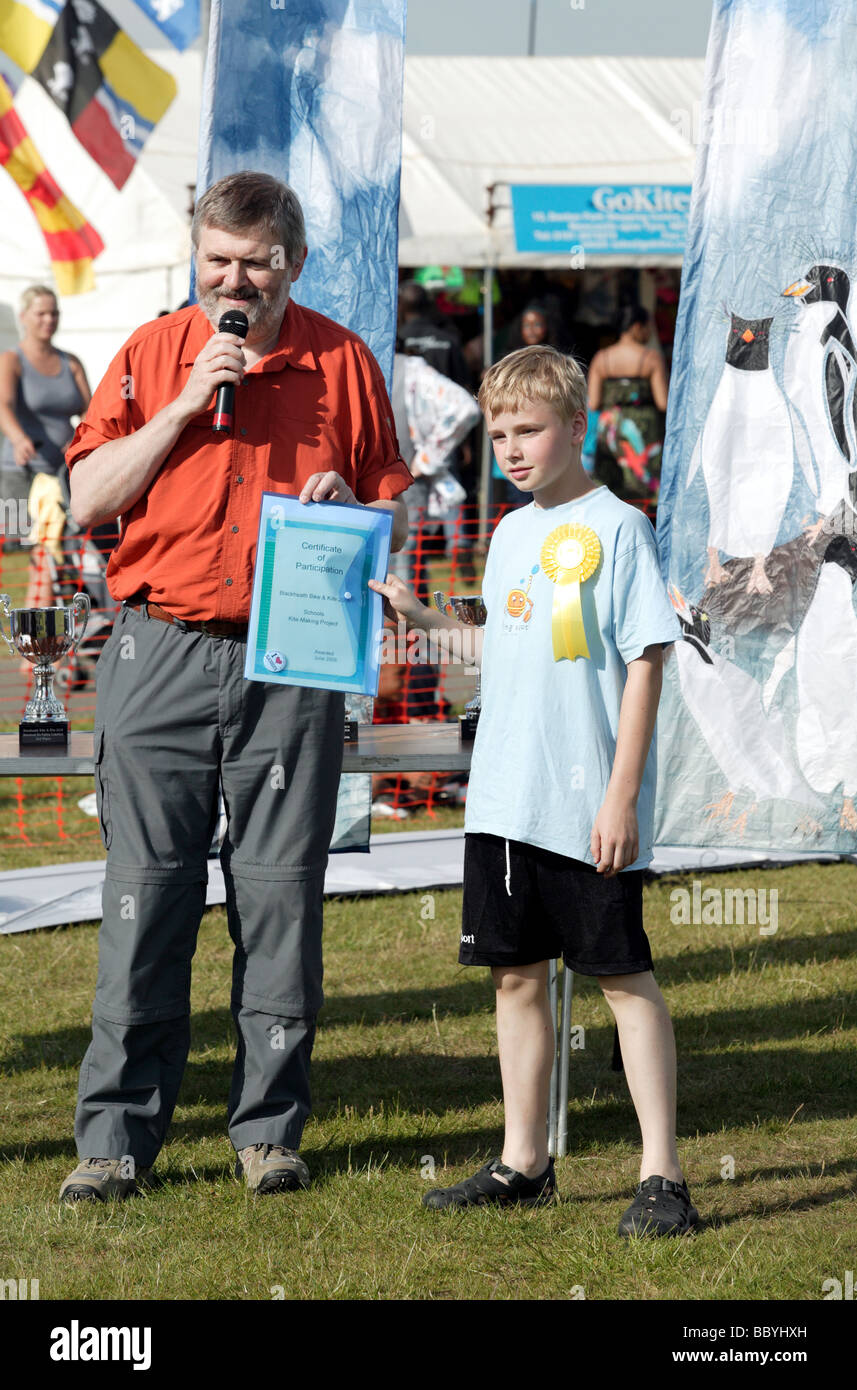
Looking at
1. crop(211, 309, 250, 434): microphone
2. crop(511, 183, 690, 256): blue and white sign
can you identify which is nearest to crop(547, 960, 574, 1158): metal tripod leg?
crop(211, 309, 250, 434): microphone

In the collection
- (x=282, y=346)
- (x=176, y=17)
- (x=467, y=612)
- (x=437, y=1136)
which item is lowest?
(x=437, y=1136)

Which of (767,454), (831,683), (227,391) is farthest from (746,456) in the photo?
(227,391)

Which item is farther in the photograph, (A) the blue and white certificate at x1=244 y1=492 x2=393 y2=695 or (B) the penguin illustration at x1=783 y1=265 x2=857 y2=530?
(B) the penguin illustration at x1=783 y1=265 x2=857 y2=530

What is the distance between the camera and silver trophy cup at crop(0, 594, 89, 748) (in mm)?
4184

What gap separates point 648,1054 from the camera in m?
3.24

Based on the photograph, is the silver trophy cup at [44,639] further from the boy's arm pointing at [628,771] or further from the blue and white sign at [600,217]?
the blue and white sign at [600,217]

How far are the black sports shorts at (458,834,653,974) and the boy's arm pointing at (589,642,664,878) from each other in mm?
98

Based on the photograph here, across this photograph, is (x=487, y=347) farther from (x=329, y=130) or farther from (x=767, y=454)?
(x=767, y=454)

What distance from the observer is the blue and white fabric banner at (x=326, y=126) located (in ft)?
16.2

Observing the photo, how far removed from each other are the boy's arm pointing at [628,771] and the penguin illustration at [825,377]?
190 cm

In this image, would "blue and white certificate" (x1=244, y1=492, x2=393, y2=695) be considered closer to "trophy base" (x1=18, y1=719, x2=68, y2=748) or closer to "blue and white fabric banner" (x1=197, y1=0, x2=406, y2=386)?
"trophy base" (x1=18, y1=719, x2=68, y2=748)

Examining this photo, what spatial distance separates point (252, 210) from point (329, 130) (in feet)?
6.63

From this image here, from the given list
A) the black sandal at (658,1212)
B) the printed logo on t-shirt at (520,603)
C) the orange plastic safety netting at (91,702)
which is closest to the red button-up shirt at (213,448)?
the printed logo on t-shirt at (520,603)
